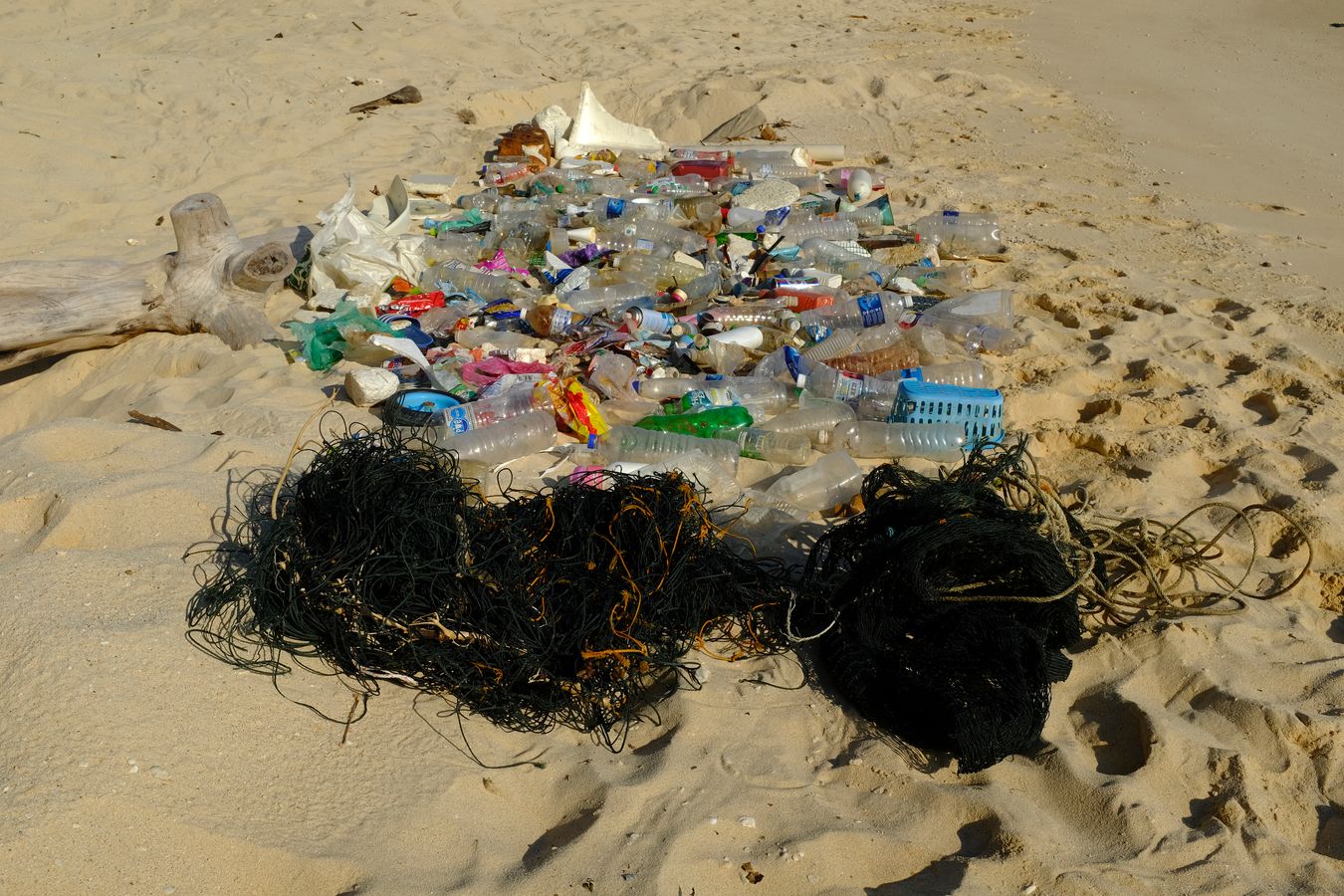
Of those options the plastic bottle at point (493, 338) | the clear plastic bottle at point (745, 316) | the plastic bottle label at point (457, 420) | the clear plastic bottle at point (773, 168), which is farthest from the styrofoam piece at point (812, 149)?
the plastic bottle label at point (457, 420)

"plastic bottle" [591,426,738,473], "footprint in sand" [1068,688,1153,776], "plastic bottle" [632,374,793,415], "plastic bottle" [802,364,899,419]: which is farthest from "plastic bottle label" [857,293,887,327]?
"footprint in sand" [1068,688,1153,776]

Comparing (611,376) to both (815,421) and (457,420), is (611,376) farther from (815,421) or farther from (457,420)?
(815,421)

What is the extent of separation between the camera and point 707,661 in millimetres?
2717

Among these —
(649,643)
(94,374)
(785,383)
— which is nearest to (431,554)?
(649,643)

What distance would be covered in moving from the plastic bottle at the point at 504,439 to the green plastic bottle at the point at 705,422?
0.42m

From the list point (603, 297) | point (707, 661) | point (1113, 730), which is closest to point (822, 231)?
point (603, 297)

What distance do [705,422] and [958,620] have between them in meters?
1.59

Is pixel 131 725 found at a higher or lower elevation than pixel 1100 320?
higher

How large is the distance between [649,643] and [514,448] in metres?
1.37

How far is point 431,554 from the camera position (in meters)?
2.57

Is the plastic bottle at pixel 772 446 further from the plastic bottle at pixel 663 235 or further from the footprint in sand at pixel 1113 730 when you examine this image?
the plastic bottle at pixel 663 235

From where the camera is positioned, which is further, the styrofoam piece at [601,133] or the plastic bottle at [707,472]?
the styrofoam piece at [601,133]

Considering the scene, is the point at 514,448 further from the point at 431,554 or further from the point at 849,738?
the point at 849,738

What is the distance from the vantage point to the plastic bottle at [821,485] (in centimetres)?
350
